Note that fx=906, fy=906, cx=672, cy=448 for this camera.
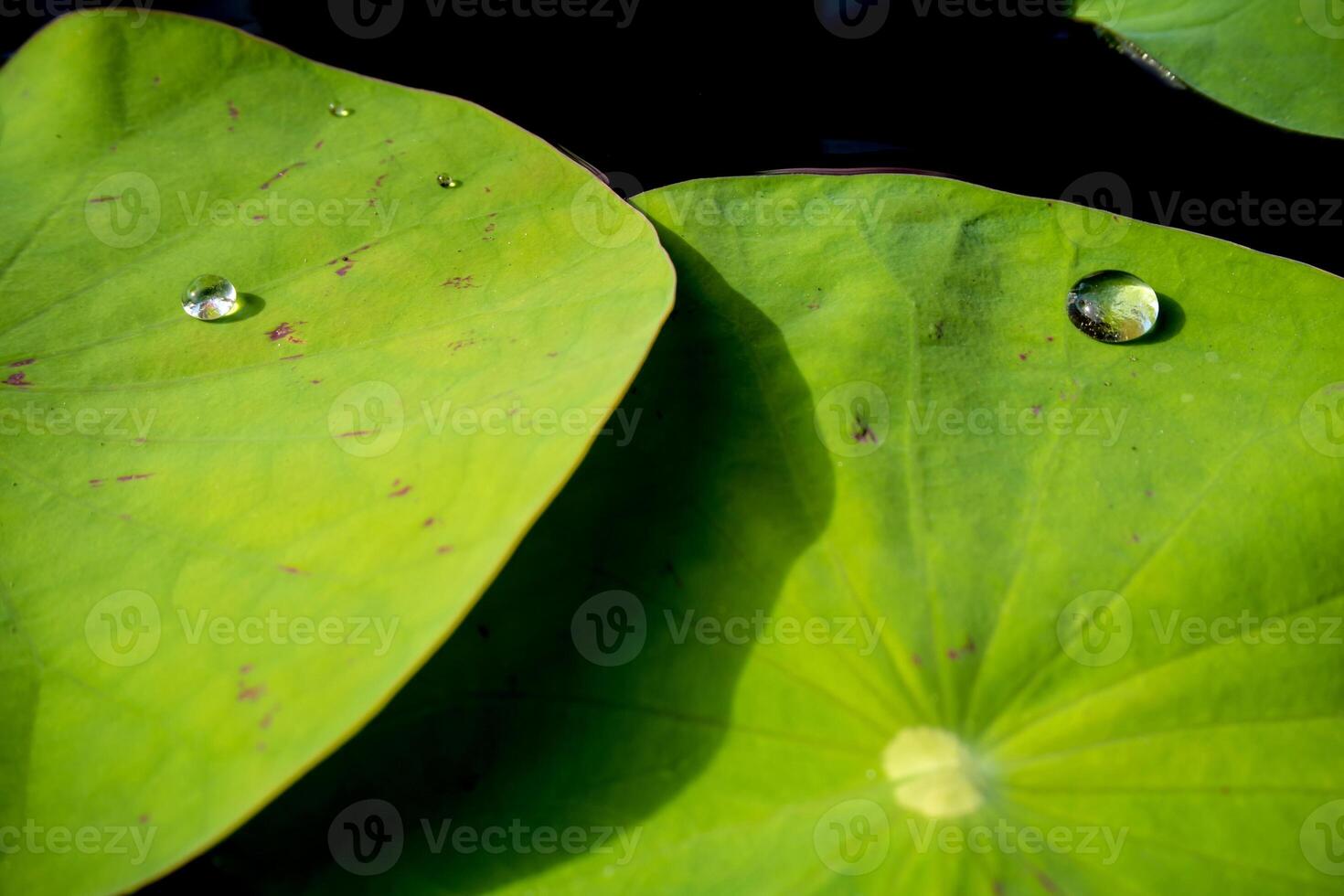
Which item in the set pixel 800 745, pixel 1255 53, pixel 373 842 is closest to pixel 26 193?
pixel 373 842

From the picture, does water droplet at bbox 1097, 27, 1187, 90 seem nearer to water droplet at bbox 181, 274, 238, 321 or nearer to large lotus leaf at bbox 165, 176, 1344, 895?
large lotus leaf at bbox 165, 176, 1344, 895

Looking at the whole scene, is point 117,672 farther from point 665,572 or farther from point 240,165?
point 240,165

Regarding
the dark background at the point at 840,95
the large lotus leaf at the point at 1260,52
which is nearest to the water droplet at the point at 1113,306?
the dark background at the point at 840,95

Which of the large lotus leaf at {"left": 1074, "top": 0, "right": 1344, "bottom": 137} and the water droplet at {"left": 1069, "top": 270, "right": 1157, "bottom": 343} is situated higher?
the large lotus leaf at {"left": 1074, "top": 0, "right": 1344, "bottom": 137}

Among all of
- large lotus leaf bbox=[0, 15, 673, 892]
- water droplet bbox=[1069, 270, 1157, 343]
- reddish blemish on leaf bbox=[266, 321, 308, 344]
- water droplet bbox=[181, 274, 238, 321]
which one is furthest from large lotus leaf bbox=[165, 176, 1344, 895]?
water droplet bbox=[181, 274, 238, 321]

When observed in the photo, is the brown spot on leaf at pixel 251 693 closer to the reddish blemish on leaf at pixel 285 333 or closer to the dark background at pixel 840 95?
the reddish blemish on leaf at pixel 285 333
